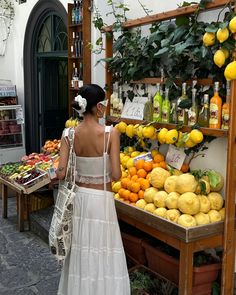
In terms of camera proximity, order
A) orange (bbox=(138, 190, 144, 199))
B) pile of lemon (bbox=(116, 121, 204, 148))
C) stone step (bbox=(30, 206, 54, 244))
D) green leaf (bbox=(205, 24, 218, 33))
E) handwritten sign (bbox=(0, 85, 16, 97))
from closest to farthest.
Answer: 1. green leaf (bbox=(205, 24, 218, 33))
2. pile of lemon (bbox=(116, 121, 204, 148))
3. orange (bbox=(138, 190, 144, 199))
4. stone step (bbox=(30, 206, 54, 244))
5. handwritten sign (bbox=(0, 85, 16, 97))

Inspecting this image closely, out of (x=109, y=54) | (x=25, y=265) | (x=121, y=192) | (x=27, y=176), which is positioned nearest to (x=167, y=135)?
(x=121, y=192)

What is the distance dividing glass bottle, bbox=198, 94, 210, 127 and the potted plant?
114 centimetres

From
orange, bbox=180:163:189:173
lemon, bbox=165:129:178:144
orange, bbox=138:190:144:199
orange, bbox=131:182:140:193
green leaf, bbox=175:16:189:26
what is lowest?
orange, bbox=138:190:144:199

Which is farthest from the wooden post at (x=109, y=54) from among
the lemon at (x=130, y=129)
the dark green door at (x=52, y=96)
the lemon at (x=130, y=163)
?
the dark green door at (x=52, y=96)

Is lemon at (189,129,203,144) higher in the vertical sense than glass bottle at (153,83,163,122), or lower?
lower

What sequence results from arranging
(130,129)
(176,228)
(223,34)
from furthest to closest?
1. (130,129)
2. (176,228)
3. (223,34)

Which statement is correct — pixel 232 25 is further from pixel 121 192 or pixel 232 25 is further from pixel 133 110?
pixel 121 192

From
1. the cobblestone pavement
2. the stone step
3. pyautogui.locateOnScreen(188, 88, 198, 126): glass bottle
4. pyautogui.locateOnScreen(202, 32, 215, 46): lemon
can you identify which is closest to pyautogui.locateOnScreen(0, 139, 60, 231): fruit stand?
the stone step

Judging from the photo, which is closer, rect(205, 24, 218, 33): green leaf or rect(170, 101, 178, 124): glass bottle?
rect(205, 24, 218, 33): green leaf

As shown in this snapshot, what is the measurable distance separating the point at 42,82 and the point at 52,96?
1.19ft

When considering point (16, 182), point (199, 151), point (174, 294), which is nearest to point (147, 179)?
point (199, 151)

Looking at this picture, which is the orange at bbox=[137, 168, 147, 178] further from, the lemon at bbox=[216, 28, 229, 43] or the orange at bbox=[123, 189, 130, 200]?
the lemon at bbox=[216, 28, 229, 43]

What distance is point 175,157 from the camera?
3801 millimetres

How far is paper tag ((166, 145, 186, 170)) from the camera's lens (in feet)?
12.3
